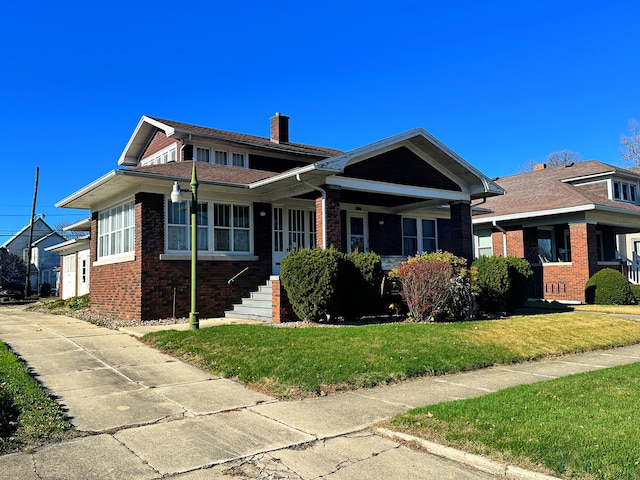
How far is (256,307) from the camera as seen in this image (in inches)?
559

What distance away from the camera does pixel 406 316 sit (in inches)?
534

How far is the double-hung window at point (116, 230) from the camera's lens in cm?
1476

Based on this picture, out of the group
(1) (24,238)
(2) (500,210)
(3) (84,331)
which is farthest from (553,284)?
(1) (24,238)

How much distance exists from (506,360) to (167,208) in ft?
31.4

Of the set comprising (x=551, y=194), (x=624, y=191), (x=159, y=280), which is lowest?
(x=159, y=280)

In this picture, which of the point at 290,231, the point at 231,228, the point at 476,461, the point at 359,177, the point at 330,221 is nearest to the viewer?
the point at 476,461

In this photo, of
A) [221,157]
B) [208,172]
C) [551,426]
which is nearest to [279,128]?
[221,157]

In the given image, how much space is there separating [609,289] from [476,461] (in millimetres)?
18009

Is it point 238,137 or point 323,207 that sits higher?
point 238,137

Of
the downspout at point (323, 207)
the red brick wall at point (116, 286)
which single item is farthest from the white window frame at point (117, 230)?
the downspout at point (323, 207)

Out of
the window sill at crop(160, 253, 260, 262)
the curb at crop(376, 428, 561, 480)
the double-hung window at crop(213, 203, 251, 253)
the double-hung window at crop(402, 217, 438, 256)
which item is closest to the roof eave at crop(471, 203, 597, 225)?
the double-hung window at crop(402, 217, 438, 256)

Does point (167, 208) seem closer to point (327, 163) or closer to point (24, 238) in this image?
point (327, 163)

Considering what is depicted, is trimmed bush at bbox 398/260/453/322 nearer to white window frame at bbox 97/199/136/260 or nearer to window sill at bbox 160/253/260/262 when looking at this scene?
window sill at bbox 160/253/260/262

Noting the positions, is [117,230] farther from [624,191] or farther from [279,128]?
[624,191]
